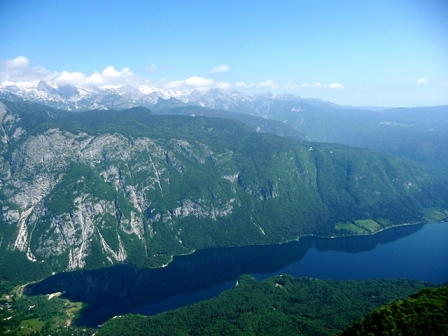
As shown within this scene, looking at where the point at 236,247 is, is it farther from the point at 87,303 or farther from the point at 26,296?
the point at 26,296

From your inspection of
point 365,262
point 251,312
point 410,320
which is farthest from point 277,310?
point 365,262

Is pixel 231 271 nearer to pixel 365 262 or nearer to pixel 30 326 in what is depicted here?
pixel 365 262

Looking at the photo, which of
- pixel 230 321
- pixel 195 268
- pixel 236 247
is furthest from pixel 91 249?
pixel 230 321

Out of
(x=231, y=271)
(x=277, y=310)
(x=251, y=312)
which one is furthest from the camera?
(x=231, y=271)

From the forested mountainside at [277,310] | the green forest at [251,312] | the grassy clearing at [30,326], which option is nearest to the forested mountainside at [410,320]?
the green forest at [251,312]

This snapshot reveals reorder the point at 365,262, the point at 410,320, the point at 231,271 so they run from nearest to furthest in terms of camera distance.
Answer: the point at 410,320 → the point at 231,271 → the point at 365,262

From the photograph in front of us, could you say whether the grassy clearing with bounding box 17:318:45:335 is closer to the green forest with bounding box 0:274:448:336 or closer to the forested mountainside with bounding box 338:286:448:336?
the green forest with bounding box 0:274:448:336

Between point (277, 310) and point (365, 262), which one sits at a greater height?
point (277, 310)

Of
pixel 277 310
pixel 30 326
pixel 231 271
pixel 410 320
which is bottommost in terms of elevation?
pixel 231 271

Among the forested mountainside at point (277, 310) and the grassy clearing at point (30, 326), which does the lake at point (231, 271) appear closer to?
the grassy clearing at point (30, 326)
